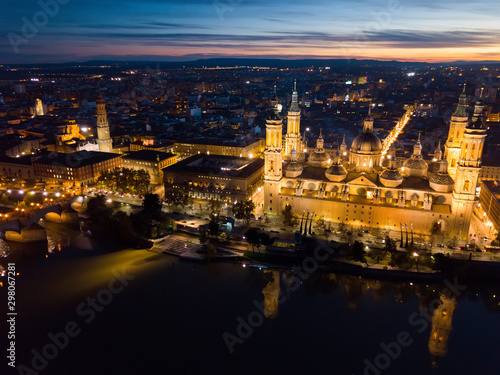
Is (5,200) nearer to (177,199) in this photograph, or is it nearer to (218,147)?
(177,199)

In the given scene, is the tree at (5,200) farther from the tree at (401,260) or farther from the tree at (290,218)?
the tree at (401,260)

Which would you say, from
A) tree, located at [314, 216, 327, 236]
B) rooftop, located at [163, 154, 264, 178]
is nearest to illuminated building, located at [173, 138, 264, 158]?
rooftop, located at [163, 154, 264, 178]

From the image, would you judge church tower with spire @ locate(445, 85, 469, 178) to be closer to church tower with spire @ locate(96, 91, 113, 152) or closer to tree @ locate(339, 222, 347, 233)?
tree @ locate(339, 222, 347, 233)

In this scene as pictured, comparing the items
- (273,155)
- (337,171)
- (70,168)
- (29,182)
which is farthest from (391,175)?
(29,182)

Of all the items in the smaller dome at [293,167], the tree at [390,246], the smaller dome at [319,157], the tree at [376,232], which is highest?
the smaller dome at [319,157]

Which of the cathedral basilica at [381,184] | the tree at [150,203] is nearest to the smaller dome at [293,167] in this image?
the cathedral basilica at [381,184]

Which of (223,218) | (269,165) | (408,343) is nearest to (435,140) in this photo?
(269,165)
